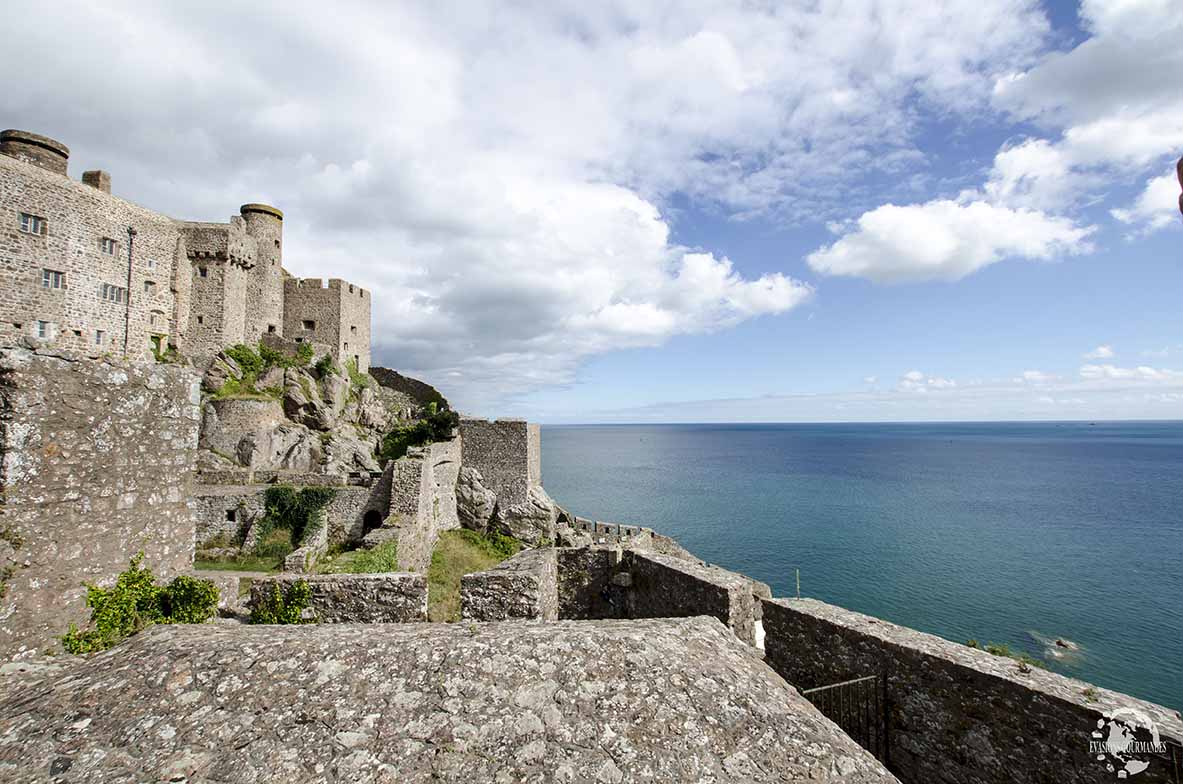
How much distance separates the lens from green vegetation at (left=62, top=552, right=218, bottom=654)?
406 cm

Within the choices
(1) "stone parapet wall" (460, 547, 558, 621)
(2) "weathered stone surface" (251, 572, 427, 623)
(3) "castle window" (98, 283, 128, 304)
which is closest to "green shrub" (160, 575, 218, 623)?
(2) "weathered stone surface" (251, 572, 427, 623)

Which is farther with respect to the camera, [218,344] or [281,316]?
[281,316]

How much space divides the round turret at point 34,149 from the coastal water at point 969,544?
1986 inches

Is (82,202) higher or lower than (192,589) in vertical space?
higher

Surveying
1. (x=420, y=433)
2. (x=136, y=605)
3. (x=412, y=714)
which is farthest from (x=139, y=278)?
(x=412, y=714)

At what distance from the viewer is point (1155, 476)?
10375 cm

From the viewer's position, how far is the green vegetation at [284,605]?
Answer: 18.9ft

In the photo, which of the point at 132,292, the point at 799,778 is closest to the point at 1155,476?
the point at 799,778

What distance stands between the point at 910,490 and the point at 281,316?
93.8m

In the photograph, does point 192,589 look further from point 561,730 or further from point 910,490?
point 910,490

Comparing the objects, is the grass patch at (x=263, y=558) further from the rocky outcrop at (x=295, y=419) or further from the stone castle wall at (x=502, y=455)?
the stone castle wall at (x=502, y=455)

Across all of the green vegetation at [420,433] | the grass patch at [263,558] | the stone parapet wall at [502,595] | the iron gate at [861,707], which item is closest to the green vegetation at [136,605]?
the stone parapet wall at [502,595]

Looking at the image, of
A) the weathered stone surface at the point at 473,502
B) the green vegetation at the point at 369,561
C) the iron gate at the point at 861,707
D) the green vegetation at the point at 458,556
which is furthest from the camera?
the weathered stone surface at the point at 473,502

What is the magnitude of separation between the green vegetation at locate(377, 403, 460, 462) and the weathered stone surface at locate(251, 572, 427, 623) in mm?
21897
